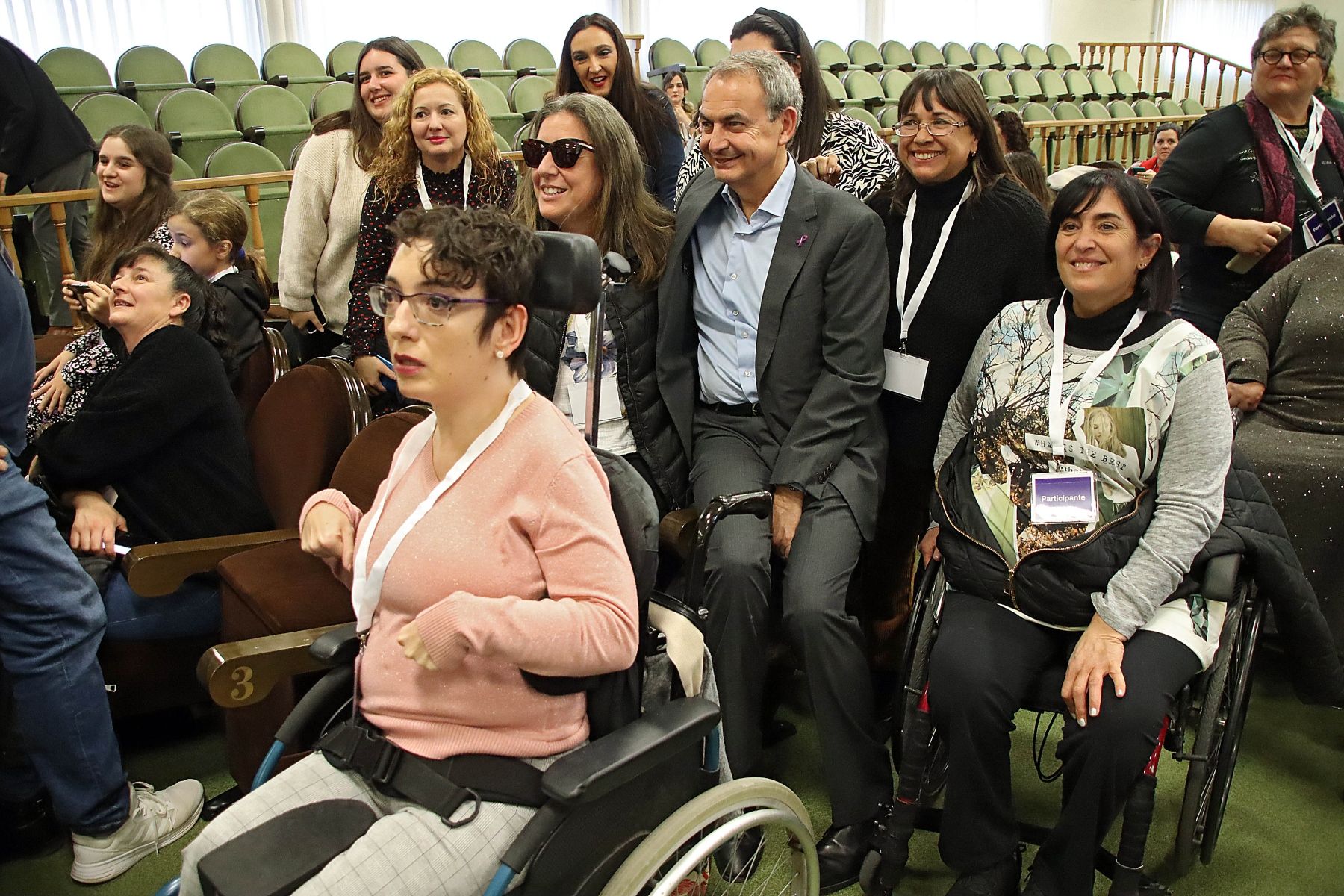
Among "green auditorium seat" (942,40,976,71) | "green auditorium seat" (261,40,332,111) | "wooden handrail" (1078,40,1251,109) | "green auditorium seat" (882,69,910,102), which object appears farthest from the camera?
"wooden handrail" (1078,40,1251,109)

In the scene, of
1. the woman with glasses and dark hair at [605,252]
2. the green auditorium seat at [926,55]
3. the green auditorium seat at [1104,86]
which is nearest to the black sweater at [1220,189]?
the woman with glasses and dark hair at [605,252]

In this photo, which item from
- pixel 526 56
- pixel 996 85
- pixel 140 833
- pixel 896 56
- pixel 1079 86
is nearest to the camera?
pixel 140 833

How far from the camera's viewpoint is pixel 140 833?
196 centimetres

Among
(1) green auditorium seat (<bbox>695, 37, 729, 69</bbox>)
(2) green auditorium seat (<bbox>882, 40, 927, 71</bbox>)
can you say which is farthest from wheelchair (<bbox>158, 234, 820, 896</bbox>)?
(2) green auditorium seat (<bbox>882, 40, 927, 71</bbox>)

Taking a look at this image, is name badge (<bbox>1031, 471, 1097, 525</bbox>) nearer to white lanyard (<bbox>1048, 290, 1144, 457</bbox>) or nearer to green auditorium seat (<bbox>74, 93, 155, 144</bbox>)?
white lanyard (<bbox>1048, 290, 1144, 457</bbox>)

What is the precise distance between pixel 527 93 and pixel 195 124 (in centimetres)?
208

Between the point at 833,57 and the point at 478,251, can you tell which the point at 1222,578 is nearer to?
the point at 478,251

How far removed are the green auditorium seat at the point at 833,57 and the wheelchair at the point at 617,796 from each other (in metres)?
7.61

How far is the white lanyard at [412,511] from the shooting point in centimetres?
131

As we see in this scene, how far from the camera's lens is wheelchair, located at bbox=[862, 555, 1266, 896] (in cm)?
160

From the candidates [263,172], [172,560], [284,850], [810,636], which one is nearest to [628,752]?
[284,850]

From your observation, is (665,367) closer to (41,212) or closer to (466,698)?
(466,698)

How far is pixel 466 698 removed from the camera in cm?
128

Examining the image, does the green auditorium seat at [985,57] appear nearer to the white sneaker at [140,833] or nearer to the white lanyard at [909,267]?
the white lanyard at [909,267]
